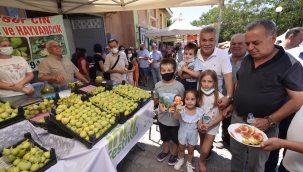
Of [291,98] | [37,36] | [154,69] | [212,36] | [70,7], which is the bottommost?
[154,69]

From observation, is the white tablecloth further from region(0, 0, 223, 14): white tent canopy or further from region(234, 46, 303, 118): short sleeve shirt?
region(0, 0, 223, 14): white tent canopy

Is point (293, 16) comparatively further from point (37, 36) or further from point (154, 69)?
point (37, 36)

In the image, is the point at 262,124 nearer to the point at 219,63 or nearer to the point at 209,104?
the point at 209,104

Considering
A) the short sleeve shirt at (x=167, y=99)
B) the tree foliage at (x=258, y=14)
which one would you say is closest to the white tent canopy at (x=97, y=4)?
the short sleeve shirt at (x=167, y=99)

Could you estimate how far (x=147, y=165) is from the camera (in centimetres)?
265

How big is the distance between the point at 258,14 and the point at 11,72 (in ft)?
103

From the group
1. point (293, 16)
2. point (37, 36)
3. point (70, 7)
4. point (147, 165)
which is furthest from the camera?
point (293, 16)

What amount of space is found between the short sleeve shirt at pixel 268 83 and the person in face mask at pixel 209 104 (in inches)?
12.3

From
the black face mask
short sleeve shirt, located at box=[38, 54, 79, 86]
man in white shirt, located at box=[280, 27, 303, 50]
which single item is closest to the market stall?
the black face mask

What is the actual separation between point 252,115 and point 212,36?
1.13m

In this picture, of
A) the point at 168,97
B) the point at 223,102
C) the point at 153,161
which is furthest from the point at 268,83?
the point at 153,161

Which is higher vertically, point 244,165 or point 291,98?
point 291,98

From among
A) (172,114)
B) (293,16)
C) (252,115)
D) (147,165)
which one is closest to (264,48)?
(252,115)

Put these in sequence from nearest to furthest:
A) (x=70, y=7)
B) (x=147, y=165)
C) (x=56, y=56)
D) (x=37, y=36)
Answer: (x=147, y=165) < (x=56, y=56) < (x=37, y=36) < (x=70, y=7)
